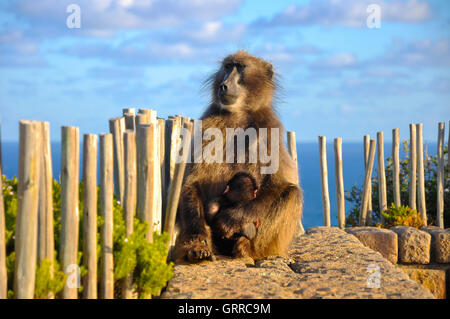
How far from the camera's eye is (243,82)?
528 centimetres

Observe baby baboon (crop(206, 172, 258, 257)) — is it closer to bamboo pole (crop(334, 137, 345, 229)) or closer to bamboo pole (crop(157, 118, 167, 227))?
bamboo pole (crop(157, 118, 167, 227))

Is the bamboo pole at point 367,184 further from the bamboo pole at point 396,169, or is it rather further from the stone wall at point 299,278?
the stone wall at point 299,278

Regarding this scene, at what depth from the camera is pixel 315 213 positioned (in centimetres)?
5847

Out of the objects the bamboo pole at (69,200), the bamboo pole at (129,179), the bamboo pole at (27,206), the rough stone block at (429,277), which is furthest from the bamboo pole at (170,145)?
the rough stone block at (429,277)

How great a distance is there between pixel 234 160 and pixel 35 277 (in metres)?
2.18

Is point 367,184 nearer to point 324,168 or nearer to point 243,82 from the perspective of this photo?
point 324,168

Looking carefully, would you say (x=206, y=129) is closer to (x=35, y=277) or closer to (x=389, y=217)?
(x=35, y=277)

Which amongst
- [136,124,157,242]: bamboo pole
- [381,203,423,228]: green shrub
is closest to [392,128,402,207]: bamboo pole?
[381,203,423,228]: green shrub

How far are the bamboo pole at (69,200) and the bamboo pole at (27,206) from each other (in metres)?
0.17

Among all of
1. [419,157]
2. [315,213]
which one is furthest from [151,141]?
[315,213]

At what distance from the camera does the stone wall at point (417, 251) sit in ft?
24.9

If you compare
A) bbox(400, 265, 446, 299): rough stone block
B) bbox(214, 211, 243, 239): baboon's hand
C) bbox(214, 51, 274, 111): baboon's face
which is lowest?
bbox(400, 265, 446, 299): rough stone block

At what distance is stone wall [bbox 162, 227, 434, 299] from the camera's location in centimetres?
395

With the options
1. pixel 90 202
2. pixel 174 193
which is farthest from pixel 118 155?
pixel 174 193
